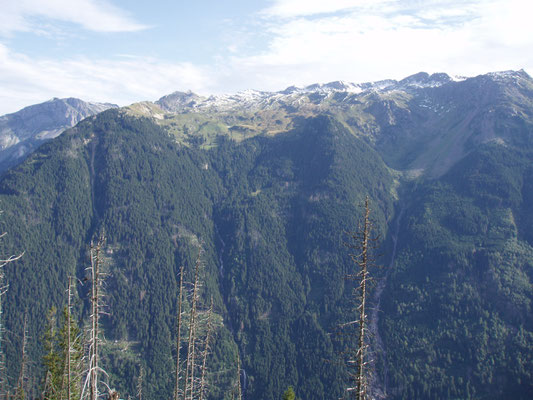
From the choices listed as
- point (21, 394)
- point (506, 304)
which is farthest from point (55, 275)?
point (506, 304)

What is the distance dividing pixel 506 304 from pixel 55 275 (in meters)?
231

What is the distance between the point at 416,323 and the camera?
591 feet

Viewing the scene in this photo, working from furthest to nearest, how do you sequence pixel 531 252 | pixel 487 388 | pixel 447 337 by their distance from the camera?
pixel 531 252, pixel 447 337, pixel 487 388

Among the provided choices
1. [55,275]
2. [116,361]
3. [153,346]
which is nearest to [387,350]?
[153,346]

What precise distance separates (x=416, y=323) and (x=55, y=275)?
19256 centimetres

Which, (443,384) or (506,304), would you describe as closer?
(443,384)

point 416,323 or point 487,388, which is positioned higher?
point 416,323

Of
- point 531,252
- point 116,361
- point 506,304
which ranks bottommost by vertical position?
point 116,361

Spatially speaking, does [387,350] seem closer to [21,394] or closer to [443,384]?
[443,384]

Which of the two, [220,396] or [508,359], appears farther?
[220,396]

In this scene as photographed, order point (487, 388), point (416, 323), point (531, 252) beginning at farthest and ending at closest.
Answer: point (531, 252) < point (416, 323) < point (487, 388)

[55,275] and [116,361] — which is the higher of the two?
[55,275]

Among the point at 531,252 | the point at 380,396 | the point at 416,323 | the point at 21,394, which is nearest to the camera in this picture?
the point at 21,394

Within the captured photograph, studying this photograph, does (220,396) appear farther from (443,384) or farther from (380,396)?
(443,384)
